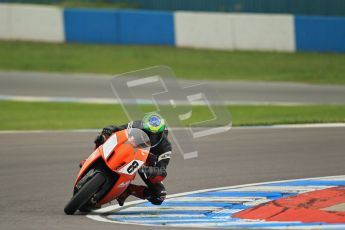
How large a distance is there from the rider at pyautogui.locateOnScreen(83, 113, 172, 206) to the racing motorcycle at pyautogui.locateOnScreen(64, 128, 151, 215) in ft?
0.45

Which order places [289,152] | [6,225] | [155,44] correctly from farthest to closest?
[155,44]
[289,152]
[6,225]

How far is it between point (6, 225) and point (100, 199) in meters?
1.09

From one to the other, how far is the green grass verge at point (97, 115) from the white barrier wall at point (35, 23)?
27.6ft

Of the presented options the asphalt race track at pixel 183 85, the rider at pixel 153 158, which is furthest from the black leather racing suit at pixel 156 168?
the asphalt race track at pixel 183 85

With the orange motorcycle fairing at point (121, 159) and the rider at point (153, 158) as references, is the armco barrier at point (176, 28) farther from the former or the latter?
the orange motorcycle fairing at point (121, 159)

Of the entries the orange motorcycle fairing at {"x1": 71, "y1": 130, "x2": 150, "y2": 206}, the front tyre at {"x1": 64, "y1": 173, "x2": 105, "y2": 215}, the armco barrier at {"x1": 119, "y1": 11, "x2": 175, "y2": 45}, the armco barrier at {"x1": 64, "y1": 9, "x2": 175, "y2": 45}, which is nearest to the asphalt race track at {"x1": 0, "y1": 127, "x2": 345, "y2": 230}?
the front tyre at {"x1": 64, "y1": 173, "x2": 105, "y2": 215}

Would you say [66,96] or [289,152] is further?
[66,96]

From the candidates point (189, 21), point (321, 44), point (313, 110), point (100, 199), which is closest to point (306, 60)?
point (321, 44)

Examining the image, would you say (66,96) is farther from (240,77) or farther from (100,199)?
(100,199)

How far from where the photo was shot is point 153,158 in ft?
33.9

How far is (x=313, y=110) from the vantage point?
19.8 m

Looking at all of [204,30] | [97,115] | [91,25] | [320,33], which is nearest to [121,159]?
[97,115]

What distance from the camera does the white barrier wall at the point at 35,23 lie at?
3047 cm

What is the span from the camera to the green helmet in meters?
10.1
